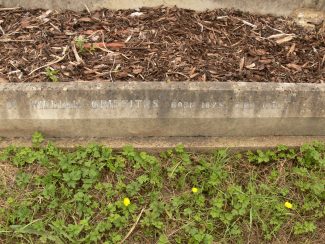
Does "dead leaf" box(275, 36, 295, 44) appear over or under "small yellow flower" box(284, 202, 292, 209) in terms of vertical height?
over

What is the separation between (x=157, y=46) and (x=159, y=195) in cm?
128

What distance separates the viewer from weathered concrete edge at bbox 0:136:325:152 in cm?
322

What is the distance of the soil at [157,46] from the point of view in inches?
131

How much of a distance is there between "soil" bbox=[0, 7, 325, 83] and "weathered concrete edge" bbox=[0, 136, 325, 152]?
474mm

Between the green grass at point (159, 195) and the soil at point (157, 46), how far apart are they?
61 cm

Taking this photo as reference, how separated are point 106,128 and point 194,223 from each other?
97cm

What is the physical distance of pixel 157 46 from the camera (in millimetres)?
3533

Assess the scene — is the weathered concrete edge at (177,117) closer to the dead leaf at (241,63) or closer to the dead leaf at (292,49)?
the dead leaf at (241,63)

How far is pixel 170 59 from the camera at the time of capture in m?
3.44

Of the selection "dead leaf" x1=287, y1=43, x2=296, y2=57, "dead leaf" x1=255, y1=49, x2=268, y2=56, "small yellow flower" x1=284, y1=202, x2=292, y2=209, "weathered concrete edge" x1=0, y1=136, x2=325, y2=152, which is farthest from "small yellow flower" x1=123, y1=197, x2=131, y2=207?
"dead leaf" x1=287, y1=43, x2=296, y2=57

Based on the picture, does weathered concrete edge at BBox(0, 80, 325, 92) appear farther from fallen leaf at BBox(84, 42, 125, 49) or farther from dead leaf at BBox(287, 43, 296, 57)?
dead leaf at BBox(287, 43, 296, 57)

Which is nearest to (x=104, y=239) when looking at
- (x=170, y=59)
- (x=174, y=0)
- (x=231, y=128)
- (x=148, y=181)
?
(x=148, y=181)

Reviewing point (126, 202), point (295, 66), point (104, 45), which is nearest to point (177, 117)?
point (126, 202)

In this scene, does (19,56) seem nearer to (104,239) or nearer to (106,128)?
(106,128)
